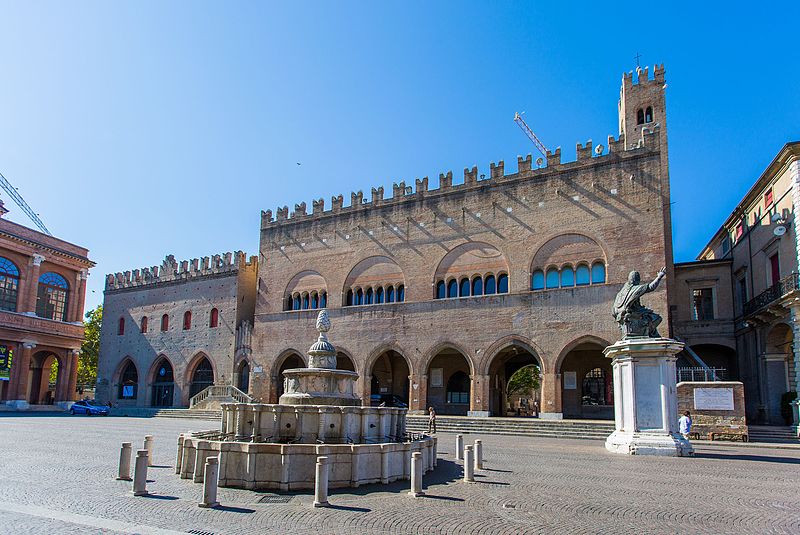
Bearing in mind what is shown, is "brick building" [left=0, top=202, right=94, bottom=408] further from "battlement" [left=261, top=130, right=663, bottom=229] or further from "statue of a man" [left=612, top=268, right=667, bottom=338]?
"statue of a man" [left=612, top=268, right=667, bottom=338]

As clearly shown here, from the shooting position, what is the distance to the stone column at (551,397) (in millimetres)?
24500

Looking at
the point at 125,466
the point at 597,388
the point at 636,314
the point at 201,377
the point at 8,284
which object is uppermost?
the point at 8,284

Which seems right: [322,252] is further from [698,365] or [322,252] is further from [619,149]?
[698,365]

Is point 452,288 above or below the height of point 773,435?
above

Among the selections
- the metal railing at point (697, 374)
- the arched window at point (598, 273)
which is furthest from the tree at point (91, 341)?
the metal railing at point (697, 374)

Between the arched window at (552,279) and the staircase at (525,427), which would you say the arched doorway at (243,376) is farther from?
the arched window at (552,279)

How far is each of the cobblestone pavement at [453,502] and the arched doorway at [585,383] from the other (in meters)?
14.9

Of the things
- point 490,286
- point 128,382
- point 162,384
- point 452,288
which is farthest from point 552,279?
point 128,382

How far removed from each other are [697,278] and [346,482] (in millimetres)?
24703

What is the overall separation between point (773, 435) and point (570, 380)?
8837mm

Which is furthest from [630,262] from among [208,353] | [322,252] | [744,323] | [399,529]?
[208,353]

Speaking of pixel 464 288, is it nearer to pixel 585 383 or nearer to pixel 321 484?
pixel 585 383

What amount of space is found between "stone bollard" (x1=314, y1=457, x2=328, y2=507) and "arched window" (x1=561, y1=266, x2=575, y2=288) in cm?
1960

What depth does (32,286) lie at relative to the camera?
36875mm
